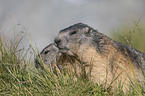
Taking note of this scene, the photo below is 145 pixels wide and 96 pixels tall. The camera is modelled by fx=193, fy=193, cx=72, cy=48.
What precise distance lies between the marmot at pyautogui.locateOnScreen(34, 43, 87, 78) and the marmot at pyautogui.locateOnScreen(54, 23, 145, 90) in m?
0.12

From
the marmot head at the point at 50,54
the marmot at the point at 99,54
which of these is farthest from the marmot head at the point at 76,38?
the marmot head at the point at 50,54

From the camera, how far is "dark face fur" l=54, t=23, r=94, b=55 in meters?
3.75

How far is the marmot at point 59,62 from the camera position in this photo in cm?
358

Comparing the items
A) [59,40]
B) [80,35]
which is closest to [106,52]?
[80,35]

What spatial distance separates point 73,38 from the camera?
3.81 meters

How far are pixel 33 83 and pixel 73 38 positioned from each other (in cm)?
115

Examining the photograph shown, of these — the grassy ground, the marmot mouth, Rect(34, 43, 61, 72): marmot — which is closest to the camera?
the grassy ground

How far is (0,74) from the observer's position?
3.74m

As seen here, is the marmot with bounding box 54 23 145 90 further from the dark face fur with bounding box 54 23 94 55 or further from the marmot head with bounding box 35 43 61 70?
the marmot head with bounding box 35 43 61 70

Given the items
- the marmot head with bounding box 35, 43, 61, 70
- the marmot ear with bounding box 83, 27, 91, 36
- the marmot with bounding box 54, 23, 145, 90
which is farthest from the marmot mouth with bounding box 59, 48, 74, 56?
the marmot ear with bounding box 83, 27, 91, 36

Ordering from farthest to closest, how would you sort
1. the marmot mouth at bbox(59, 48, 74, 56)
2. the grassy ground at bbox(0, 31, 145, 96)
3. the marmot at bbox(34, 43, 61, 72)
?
the marmot at bbox(34, 43, 61, 72), the marmot mouth at bbox(59, 48, 74, 56), the grassy ground at bbox(0, 31, 145, 96)

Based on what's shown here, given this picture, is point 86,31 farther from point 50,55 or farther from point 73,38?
point 50,55

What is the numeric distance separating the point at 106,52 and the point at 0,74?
6.87ft

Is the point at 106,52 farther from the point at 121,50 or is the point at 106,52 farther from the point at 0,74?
the point at 0,74
